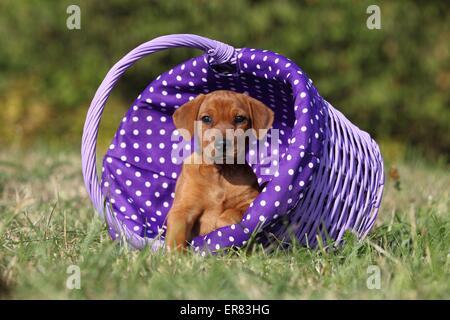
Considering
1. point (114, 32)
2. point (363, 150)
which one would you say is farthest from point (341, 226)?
point (114, 32)

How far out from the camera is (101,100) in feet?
13.0

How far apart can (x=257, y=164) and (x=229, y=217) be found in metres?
1.04

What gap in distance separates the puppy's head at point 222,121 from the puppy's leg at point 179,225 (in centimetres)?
33

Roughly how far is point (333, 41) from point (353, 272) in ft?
16.3

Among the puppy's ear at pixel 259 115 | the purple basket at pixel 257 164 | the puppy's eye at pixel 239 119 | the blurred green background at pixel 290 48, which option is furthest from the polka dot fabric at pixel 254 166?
the blurred green background at pixel 290 48

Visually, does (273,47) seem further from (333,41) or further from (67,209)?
(67,209)

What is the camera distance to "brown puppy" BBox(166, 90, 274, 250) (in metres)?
4.20

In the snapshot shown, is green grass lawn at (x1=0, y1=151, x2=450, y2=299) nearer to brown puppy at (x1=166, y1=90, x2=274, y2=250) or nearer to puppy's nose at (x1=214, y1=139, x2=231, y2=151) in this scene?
brown puppy at (x1=166, y1=90, x2=274, y2=250)

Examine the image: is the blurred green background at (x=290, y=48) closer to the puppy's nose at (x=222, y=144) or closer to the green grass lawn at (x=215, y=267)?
the green grass lawn at (x=215, y=267)

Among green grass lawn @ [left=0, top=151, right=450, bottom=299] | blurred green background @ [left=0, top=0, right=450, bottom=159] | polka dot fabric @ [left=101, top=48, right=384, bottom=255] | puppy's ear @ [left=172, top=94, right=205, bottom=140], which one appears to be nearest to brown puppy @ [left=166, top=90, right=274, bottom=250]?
puppy's ear @ [left=172, top=94, right=205, bottom=140]

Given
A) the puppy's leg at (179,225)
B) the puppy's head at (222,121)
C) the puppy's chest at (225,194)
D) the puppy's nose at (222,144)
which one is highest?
the puppy's head at (222,121)

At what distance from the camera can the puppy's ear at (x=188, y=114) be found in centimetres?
430

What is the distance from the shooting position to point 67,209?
15.4ft

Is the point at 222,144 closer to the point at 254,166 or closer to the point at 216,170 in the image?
the point at 216,170
